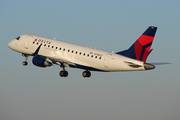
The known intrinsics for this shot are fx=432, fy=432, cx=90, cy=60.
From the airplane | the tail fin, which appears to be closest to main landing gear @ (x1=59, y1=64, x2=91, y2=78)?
the airplane

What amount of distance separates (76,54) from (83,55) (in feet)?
4.48

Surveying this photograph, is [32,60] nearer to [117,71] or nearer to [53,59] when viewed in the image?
[53,59]

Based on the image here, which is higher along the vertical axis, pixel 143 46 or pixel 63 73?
pixel 143 46

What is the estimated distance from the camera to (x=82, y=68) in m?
71.5

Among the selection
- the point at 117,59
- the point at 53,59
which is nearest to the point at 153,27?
the point at 117,59

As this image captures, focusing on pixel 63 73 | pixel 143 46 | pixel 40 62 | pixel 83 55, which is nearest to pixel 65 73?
pixel 63 73

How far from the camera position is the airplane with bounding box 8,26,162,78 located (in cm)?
6669

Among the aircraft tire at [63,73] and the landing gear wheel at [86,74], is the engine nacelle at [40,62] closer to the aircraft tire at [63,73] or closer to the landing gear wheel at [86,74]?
the aircraft tire at [63,73]

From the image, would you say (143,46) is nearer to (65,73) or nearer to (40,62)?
(65,73)

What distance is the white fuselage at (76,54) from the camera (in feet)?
221

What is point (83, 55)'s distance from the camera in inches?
2781

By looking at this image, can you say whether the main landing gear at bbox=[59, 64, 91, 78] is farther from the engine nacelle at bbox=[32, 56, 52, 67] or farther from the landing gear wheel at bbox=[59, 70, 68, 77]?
the engine nacelle at bbox=[32, 56, 52, 67]

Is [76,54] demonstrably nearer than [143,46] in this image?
No

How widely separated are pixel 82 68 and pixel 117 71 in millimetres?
6318
